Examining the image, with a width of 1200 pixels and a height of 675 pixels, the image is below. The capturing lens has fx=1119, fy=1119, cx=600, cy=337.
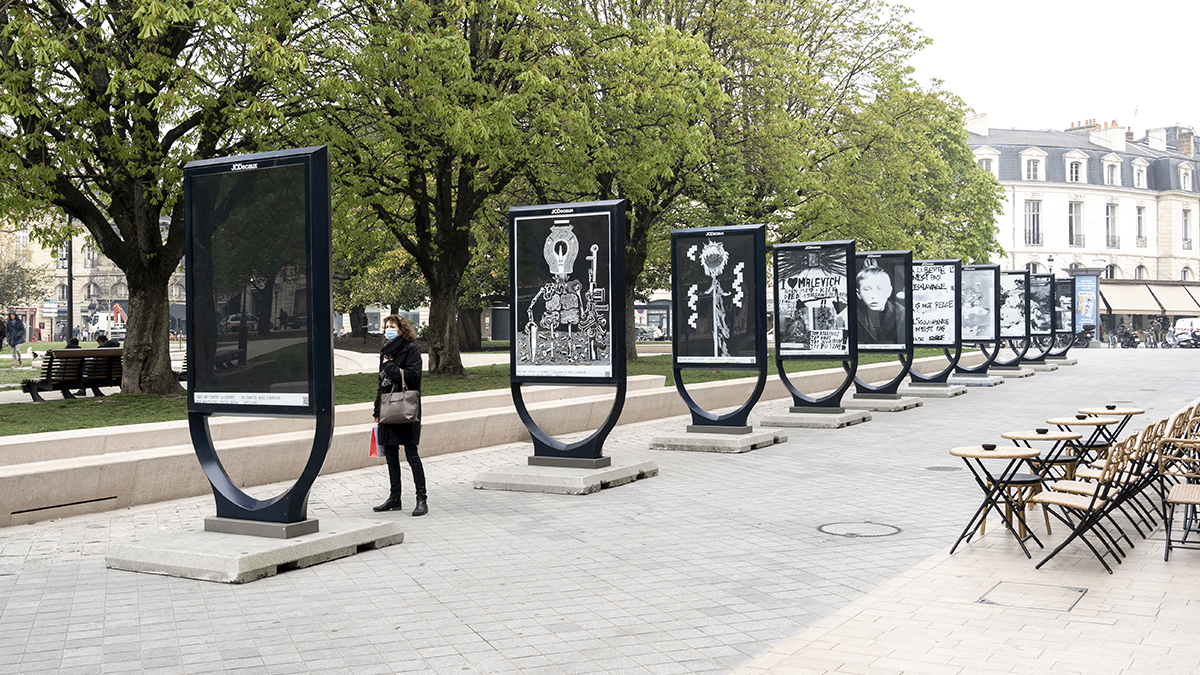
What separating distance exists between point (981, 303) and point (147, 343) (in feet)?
62.6

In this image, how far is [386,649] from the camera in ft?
18.9

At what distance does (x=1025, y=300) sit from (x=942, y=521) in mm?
22961

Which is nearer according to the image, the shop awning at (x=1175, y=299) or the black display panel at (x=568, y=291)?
the black display panel at (x=568, y=291)

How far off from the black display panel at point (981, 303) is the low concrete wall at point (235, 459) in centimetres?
1284

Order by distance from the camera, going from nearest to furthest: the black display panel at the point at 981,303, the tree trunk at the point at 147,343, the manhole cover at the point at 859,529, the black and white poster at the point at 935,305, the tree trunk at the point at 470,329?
the manhole cover at the point at 859,529
the tree trunk at the point at 147,343
the black and white poster at the point at 935,305
the black display panel at the point at 981,303
the tree trunk at the point at 470,329

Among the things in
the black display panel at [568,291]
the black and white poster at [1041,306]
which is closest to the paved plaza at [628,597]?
the black display panel at [568,291]

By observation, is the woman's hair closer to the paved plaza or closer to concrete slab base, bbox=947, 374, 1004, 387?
the paved plaza

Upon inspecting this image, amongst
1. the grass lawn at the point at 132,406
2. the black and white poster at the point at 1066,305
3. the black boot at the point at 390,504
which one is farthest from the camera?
the black and white poster at the point at 1066,305

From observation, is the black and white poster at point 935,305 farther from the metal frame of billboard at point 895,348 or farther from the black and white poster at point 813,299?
the black and white poster at point 813,299

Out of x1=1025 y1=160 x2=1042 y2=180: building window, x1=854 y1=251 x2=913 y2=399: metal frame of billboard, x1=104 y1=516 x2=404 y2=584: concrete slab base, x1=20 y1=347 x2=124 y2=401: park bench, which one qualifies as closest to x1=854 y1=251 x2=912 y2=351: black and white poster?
x1=854 y1=251 x2=913 y2=399: metal frame of billboard

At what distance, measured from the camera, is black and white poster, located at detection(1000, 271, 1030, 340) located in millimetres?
30344

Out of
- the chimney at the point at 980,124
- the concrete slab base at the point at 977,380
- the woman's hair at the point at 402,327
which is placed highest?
the chimney at the point at 980,124

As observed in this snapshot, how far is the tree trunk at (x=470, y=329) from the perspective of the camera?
45094 millimetres

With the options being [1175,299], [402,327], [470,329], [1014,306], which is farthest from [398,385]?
[1175,299]
